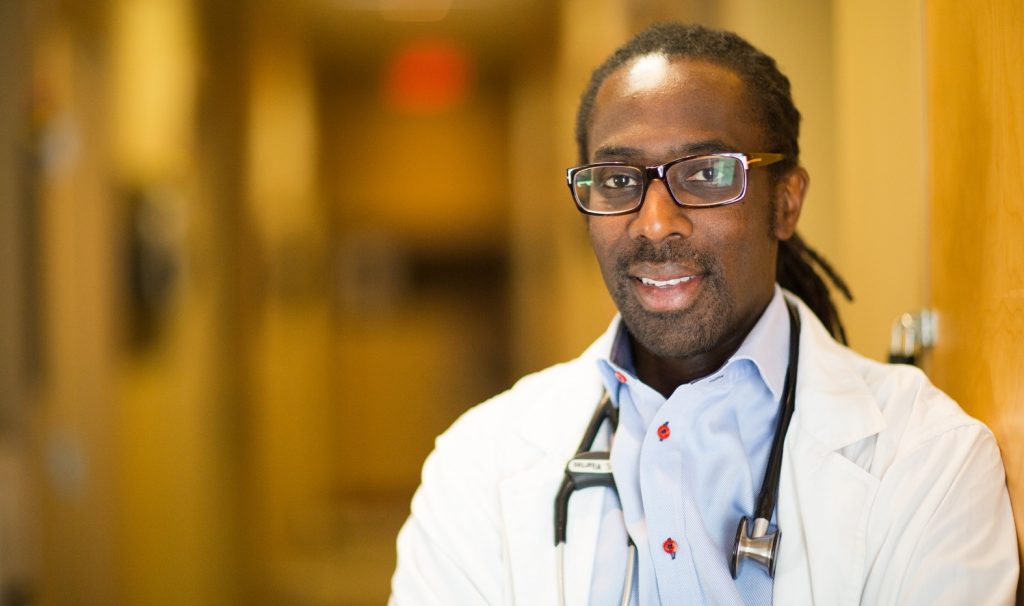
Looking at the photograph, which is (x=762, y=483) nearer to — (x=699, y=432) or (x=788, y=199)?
(x=699, y=432)

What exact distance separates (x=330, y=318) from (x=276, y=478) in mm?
1670

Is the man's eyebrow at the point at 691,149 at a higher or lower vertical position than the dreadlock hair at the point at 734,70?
lower

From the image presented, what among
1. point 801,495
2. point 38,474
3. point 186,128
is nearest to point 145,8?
point 186,128

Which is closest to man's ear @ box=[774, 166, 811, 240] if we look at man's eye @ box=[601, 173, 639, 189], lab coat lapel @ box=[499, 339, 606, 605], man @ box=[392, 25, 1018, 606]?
man @ box=[392, 25, 1018, 606]

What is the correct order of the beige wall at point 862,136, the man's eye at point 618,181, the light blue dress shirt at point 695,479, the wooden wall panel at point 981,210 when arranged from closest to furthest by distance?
1. the wooden wall panel at point 981,210
2. the light blue dress shirt at point 695,479
3. the man's eye at point 618,181
4. the beige wall at point 862,136

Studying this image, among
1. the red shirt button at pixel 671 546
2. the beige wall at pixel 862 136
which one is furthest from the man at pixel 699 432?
the beige wall at pixel 862 136

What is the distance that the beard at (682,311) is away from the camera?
130 cm

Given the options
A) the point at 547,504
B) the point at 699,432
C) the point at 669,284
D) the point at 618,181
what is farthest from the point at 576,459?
the point at 618,181

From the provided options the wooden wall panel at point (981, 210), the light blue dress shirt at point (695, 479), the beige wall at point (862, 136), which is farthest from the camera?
the beige wall at point (862, 136)

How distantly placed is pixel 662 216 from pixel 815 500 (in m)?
0.43

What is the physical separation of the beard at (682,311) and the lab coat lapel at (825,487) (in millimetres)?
138

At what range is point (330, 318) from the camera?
6.35m

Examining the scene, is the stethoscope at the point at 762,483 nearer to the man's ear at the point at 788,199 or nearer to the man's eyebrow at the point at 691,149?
the man's ear at the point at 788,199

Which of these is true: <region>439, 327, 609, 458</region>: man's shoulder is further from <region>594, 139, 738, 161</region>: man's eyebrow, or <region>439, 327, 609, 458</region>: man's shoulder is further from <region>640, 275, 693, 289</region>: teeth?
<region>594, 139, 738, 161</region>: man's eyebrow
